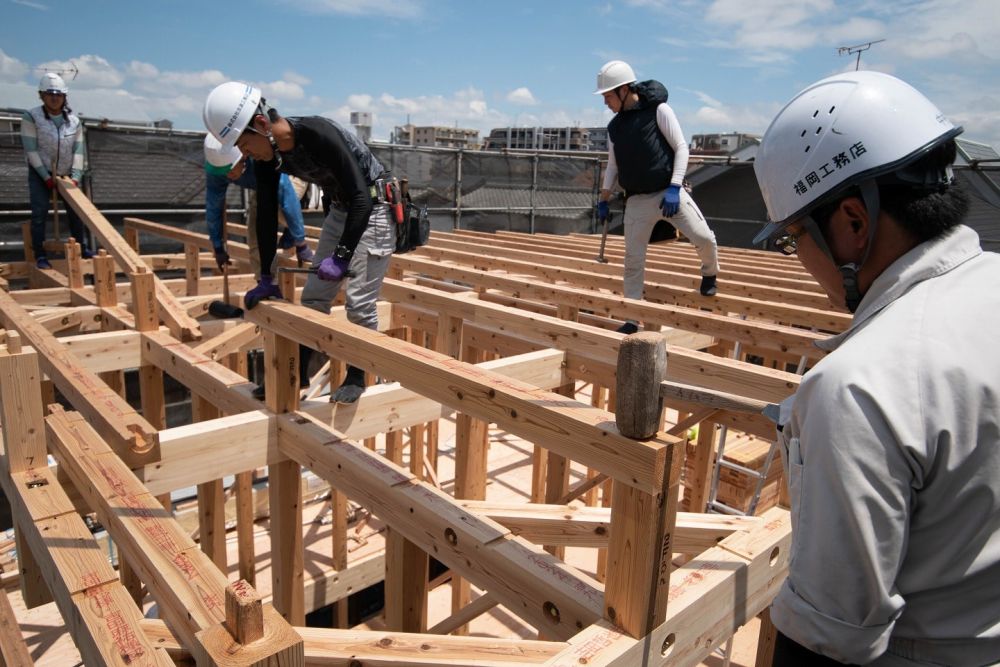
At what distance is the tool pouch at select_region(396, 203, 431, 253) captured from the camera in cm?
381

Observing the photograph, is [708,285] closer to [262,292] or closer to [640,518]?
[262,292]

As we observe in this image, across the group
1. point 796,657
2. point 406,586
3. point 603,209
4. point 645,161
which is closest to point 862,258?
point 796,657

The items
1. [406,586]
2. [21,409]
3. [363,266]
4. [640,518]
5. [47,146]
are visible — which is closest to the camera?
[640,518]

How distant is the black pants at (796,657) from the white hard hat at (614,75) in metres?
4.35

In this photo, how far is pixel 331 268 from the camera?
3.33 meters

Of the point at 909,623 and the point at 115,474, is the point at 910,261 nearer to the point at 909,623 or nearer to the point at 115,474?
the point at 909,623

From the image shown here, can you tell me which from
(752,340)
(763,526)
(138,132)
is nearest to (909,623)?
(763,526)

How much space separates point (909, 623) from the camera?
A: 1.16 meters

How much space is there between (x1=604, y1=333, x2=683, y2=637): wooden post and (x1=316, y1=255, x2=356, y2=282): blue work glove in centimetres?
210

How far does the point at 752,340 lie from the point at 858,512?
10.6 feet

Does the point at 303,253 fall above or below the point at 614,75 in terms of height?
below

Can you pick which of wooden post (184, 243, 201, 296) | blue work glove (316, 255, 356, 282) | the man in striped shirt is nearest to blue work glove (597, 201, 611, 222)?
blue work glove (316, 255, 356, 282)

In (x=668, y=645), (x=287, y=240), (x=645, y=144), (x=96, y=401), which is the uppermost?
(x=645, y=144)

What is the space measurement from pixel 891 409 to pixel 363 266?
3.05 meters
